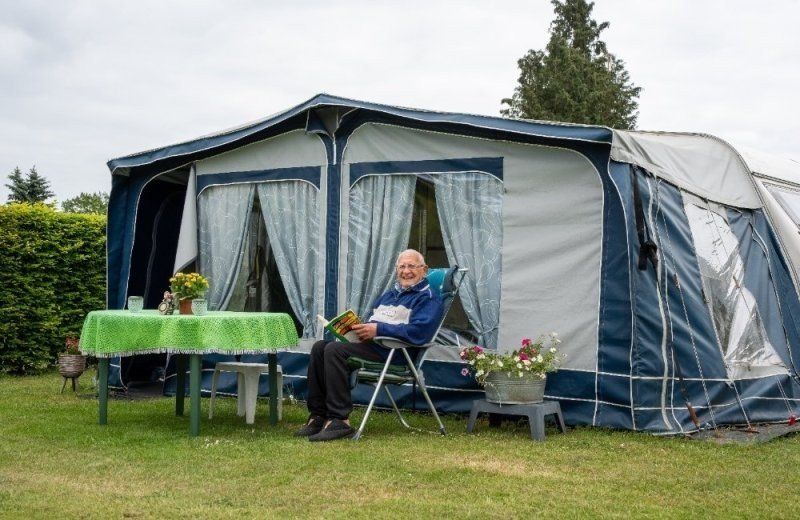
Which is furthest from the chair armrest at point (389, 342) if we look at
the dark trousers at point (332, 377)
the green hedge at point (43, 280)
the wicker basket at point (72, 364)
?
the green hedge at point (43, 280)

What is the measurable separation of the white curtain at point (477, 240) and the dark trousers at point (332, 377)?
2.94ft

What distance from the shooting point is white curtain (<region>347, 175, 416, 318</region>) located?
6.05 m

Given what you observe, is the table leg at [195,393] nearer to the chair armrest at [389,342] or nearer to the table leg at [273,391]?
the table leg at [273,391]

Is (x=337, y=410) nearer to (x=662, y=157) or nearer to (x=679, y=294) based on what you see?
(x=679, y=294)

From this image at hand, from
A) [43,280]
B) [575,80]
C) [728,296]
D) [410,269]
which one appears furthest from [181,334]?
[575,80]

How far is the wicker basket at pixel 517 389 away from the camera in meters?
5.04

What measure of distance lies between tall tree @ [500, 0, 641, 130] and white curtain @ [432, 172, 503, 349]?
19.2m

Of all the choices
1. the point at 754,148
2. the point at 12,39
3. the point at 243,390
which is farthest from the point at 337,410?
the point at 754,148

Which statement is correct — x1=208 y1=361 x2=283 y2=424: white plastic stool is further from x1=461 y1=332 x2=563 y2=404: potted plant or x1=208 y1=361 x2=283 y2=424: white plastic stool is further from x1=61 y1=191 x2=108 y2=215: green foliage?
x1=61 y1=191 x2=108 y2=215: green foliage

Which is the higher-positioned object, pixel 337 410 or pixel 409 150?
pixel 409 150

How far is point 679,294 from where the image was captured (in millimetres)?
5262

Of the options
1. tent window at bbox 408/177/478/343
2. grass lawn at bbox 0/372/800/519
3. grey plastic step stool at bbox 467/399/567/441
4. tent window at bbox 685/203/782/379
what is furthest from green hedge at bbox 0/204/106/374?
tent window at bbox 685/203/782/379

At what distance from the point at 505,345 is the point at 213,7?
11.6 ft

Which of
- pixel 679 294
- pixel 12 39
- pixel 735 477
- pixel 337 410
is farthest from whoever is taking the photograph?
pixel 12 39
